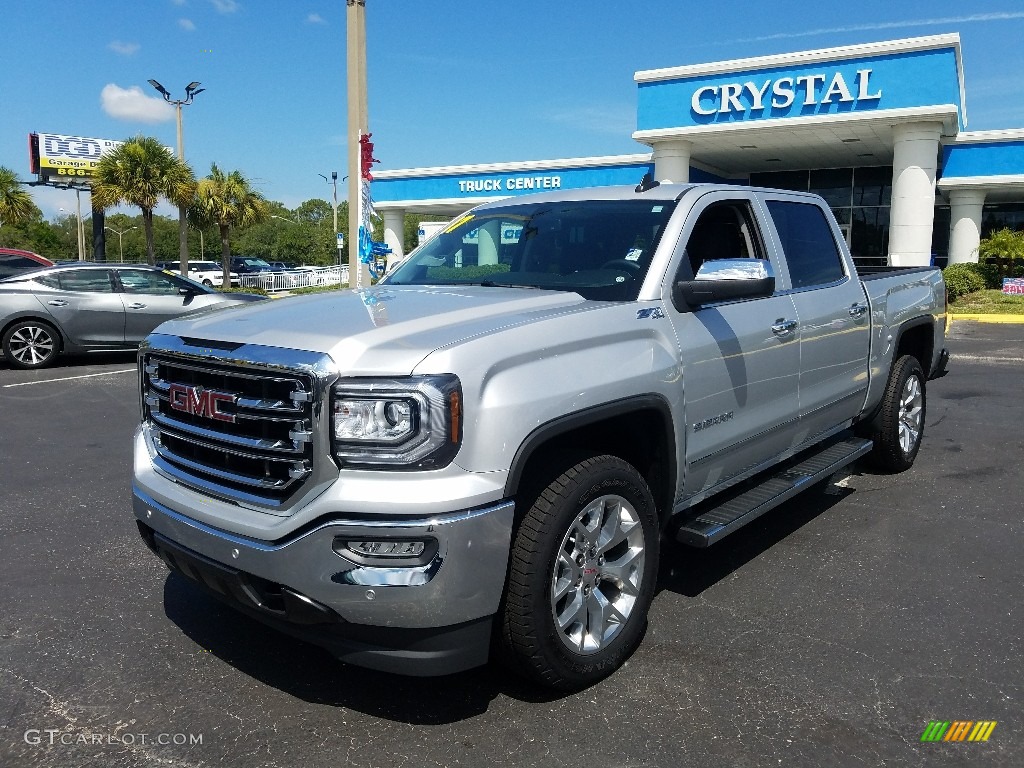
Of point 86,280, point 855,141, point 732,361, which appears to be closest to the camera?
point 732,361

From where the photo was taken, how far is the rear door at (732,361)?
12.2 ft

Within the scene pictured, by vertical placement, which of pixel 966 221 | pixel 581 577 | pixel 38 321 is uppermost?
pixel 966 221

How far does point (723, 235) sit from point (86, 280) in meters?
10.9

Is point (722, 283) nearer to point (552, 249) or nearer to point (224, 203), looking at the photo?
point (552, 249)

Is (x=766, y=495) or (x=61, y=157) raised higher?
(x=61, y=157)

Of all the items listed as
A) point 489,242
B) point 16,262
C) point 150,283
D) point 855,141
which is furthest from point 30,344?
point 855,141

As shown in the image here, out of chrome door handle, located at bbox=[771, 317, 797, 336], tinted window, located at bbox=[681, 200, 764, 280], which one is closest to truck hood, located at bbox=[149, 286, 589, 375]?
tinted window, located at bbox=[681, 200, 764, 280]

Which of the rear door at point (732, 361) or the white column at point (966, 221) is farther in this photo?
the white column at point (966, 221)

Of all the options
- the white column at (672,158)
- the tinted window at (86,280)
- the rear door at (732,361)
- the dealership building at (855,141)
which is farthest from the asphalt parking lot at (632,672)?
the white column at (672,158)

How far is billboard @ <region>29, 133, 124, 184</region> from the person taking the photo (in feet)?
168

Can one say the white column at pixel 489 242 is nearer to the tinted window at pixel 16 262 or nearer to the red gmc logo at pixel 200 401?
the red gmc logo at pixel 200 401

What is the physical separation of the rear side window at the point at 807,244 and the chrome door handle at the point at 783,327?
13.8 inches

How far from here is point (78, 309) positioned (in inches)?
486

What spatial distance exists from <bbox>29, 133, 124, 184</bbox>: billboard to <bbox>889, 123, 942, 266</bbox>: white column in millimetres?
44860
